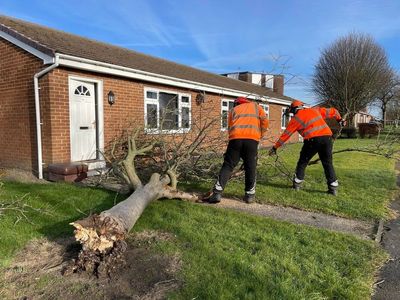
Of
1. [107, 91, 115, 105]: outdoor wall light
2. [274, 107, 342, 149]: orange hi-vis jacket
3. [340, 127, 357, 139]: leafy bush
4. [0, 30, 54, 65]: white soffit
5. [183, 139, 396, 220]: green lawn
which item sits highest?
[0, 30, 54, 65]: white soffit

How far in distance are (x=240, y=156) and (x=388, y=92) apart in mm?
40161

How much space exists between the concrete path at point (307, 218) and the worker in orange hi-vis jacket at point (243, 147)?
0.79 ft

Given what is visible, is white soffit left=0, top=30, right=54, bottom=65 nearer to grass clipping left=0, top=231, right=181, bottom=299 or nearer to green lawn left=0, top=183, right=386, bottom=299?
green lawn left=0, top=183, right=386, bottom=299

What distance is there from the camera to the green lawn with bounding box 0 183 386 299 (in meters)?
3.15

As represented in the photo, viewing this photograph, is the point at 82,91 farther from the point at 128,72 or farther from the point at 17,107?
the point at 17,107

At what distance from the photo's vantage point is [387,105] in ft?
145

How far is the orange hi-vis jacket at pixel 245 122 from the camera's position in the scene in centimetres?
611

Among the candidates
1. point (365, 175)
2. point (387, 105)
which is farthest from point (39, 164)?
point (387, 105)

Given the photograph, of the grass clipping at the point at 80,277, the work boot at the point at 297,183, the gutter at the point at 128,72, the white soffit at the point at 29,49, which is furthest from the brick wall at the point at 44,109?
the grass clipping at the point at 80,277

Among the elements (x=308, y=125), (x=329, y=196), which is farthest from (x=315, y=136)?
(x=329, y=196)

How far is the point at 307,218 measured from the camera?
5410mm

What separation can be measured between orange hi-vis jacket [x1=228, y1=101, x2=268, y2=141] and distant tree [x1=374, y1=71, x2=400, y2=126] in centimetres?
3500

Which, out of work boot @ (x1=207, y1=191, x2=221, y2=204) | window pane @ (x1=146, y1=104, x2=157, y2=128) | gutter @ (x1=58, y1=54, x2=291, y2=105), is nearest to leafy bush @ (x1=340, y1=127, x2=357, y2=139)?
gutter @ (x1=58, y1=54, x2=291, y2=105)

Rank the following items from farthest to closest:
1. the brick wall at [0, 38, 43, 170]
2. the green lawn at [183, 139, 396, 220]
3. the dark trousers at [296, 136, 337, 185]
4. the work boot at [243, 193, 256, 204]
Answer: the brick wall at [0, 38, 43, 170] < the dark trousers at [296, 136, 337, 185] < the work boot at [243, 193, 256, 204] < the green lawn at [183, 139, 396, 220]
